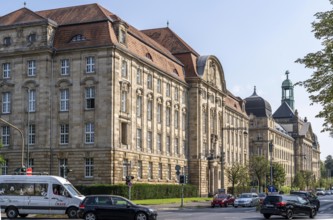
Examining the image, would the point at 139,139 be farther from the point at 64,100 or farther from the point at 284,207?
the point at 284,207

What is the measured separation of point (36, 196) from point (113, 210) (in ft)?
22.4

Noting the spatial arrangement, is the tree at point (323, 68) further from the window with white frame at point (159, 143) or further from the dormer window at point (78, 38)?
the window with white frame at point (159, 143)

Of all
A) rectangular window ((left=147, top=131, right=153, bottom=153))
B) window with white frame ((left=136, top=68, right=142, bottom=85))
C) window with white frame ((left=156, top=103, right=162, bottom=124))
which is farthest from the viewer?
window with white frame ((left=156, top=103, right=162, bottom=124))

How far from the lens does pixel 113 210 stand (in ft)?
90.8

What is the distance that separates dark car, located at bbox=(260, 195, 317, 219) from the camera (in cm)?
3328

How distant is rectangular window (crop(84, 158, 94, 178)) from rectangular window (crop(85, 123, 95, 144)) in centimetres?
179

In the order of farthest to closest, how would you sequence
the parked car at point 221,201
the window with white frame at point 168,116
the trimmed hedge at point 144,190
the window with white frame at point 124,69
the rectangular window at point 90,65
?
1. the window with white frame at point 168,116
2. the window with white frame at point 124,69
3. the rectangular window at point 90,65
4. the parked car at point 221,201
5. the trimmed hedge at point 144,190

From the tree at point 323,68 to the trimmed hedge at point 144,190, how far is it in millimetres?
26880

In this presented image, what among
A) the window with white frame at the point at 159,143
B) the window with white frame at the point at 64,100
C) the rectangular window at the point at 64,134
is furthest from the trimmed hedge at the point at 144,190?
the window with white frame at the point at 64,100

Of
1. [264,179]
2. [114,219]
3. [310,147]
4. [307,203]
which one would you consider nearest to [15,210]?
[114,219]

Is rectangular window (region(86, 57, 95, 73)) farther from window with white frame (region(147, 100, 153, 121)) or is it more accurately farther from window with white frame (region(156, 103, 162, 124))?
window with white frame (region(156, 103, 162, 124))

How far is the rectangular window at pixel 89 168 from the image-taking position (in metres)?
57.7

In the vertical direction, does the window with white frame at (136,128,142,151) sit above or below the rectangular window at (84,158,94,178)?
above

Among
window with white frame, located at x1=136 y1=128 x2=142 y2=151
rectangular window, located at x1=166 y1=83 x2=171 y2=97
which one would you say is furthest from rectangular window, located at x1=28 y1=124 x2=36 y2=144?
rectangular window, located at x1=166 y1=83 x2=171 y2=97
